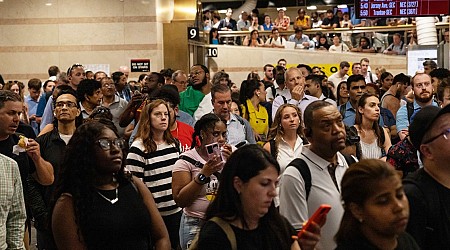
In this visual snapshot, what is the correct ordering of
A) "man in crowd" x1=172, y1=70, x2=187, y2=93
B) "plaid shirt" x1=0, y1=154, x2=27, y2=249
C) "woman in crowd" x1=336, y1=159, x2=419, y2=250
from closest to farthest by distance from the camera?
"woman in crowd" x1=336, y1=159, x2=419, y2=250 < "plaid shirt" x1=0, y1=154, x2=27, y2=249 < "man in crowd" x1=172, y1=70, x2=187, y2=93

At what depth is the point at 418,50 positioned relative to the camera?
57.1 feet

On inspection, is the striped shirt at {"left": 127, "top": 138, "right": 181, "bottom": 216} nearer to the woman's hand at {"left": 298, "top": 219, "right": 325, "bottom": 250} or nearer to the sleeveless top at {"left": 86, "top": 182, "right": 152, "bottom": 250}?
the sleeveless top at {"left": 86, "top": 182, "right": 152, "bottom": 250}

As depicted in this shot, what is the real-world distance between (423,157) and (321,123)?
0.96 metres

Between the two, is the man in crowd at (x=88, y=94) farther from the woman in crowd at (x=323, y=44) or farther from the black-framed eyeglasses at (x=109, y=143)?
the woman in crowd at (x=323, y=44)

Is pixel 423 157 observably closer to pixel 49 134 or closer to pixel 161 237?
pixel 161 237

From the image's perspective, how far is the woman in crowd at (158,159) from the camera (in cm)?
733

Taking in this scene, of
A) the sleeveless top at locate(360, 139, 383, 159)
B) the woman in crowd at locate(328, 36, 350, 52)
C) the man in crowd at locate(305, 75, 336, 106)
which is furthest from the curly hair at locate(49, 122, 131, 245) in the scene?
the woman in crowd at locate(328, 36, 350, 52)

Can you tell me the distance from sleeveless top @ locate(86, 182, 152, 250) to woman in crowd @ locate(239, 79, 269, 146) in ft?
20.5

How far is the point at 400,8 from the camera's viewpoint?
50.5 ft

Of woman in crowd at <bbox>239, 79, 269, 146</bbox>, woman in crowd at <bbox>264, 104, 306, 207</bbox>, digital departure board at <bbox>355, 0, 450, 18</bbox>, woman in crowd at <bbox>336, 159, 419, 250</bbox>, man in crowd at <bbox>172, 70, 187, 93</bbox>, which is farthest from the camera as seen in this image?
digital departure board at <bbox>355, 0, 450, 18</bbox>

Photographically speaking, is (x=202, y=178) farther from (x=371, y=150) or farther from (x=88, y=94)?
(x=88, y=94)

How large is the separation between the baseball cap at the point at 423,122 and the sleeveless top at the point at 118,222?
4.94 ft

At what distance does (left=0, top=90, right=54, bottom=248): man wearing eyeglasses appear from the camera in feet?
21.0

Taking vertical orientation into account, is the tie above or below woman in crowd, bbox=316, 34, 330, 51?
below
